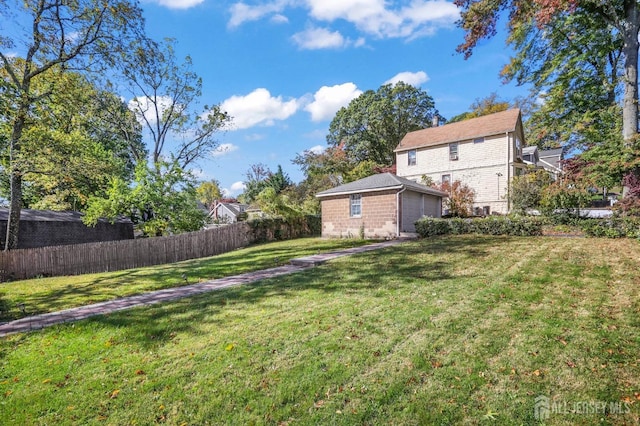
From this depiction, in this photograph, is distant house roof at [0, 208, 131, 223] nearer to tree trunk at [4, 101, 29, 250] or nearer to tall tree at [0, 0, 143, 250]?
tree trunk at [4, 101, 29, 250]

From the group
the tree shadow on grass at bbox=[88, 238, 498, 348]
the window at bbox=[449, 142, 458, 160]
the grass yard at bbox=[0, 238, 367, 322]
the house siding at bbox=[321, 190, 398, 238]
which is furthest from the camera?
the window at bbox=[449, 142, 458, 160]

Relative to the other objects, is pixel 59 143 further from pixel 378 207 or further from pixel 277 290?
pixel 378 207

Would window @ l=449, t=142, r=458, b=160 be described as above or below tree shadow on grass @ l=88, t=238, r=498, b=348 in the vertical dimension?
above

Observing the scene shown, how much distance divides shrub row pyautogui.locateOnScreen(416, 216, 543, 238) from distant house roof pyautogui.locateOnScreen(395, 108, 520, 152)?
11994 mm

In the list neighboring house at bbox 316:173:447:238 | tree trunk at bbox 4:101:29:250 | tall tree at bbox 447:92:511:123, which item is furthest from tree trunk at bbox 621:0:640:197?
tall tree at bbox 447:92:511:123

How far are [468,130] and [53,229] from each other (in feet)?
94.7

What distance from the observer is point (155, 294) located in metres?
7.52

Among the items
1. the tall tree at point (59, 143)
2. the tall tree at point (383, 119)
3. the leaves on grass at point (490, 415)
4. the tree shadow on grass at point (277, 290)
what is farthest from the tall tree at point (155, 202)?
the tall tree at point (383, 119)

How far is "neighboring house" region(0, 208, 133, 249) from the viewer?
16422 mm

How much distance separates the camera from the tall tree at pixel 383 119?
115ft

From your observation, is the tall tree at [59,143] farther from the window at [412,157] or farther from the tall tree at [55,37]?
the window at [412,157]

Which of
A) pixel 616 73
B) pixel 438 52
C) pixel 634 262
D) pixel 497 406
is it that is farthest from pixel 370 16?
pixel 616 73

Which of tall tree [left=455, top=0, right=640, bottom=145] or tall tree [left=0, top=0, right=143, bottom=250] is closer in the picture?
tall tree [left=455, top=0, right=640, bottom=145]

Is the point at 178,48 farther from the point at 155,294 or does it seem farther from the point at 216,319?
the point at 216,319
